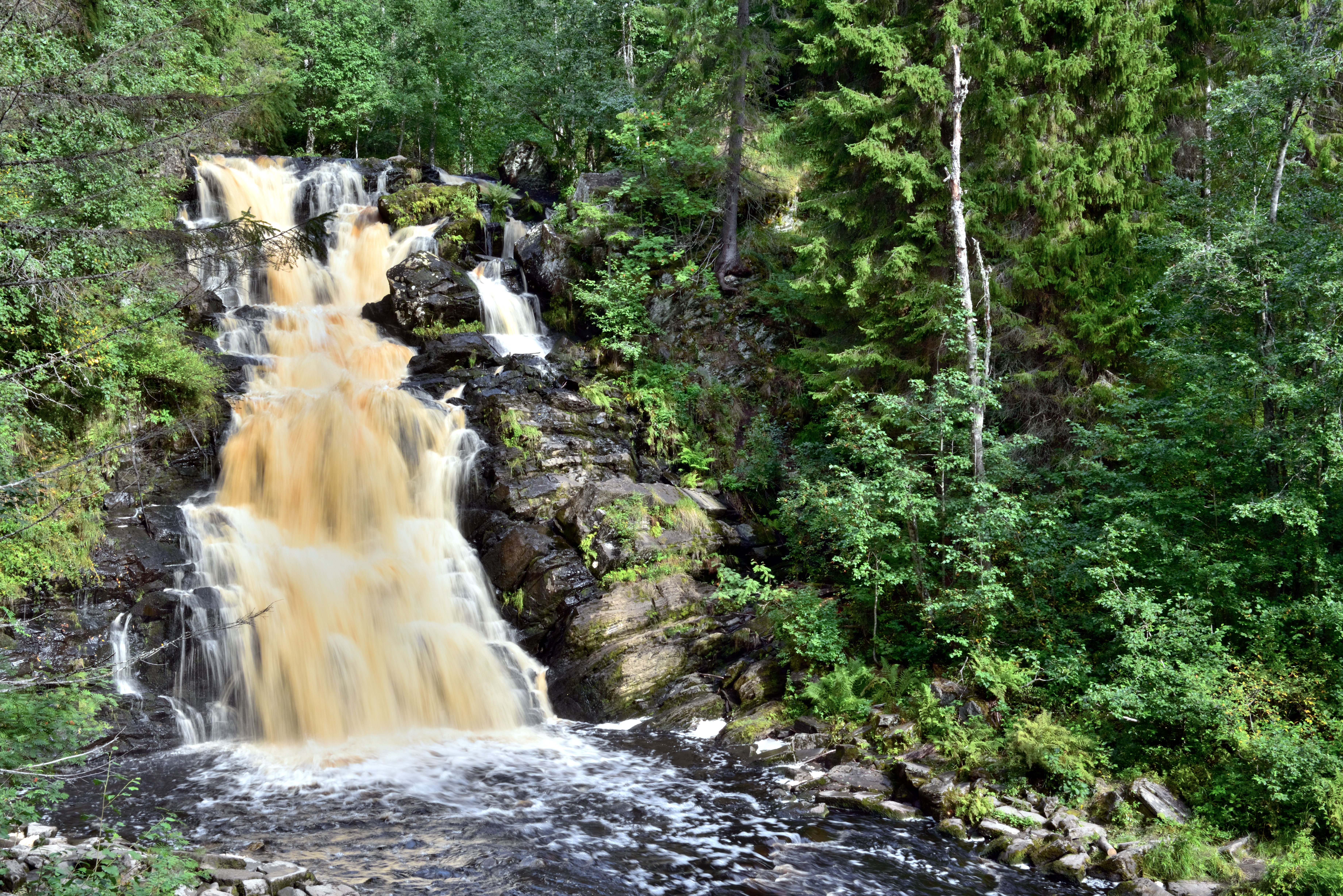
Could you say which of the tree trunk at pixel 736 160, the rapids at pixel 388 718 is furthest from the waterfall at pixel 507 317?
the tree trunk at pixel 736 160

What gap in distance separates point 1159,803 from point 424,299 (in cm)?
1607

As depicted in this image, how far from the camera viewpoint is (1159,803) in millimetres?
8070

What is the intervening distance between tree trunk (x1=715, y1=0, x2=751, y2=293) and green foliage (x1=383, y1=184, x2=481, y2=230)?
6.88m

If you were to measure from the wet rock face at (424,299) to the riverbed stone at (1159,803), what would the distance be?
15304 millimetres

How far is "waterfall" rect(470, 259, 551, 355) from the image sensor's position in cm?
1828

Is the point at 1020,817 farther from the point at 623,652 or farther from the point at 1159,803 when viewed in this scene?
the point at 623,652

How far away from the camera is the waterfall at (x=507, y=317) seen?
18.3 meters

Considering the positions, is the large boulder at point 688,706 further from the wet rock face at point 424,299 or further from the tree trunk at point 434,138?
the tree trunk at point 434,138

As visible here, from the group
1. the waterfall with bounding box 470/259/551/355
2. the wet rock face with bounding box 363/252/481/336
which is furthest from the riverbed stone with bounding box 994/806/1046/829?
the wet rock face with bounding box 363/252/481/336

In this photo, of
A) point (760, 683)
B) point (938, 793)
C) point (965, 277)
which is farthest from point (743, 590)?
point (965, 277)

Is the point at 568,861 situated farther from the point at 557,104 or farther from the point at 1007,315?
the point at 557,104

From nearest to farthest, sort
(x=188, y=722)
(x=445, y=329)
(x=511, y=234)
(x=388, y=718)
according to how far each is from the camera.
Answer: (x=188, y=722) < (x=388, y=718) < (x=445, y=329) < (x=511, y=234)

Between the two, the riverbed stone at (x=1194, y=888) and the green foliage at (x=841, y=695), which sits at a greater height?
the green foliage at (x=841, y=695)

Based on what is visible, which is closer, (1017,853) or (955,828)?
(1017,853)
